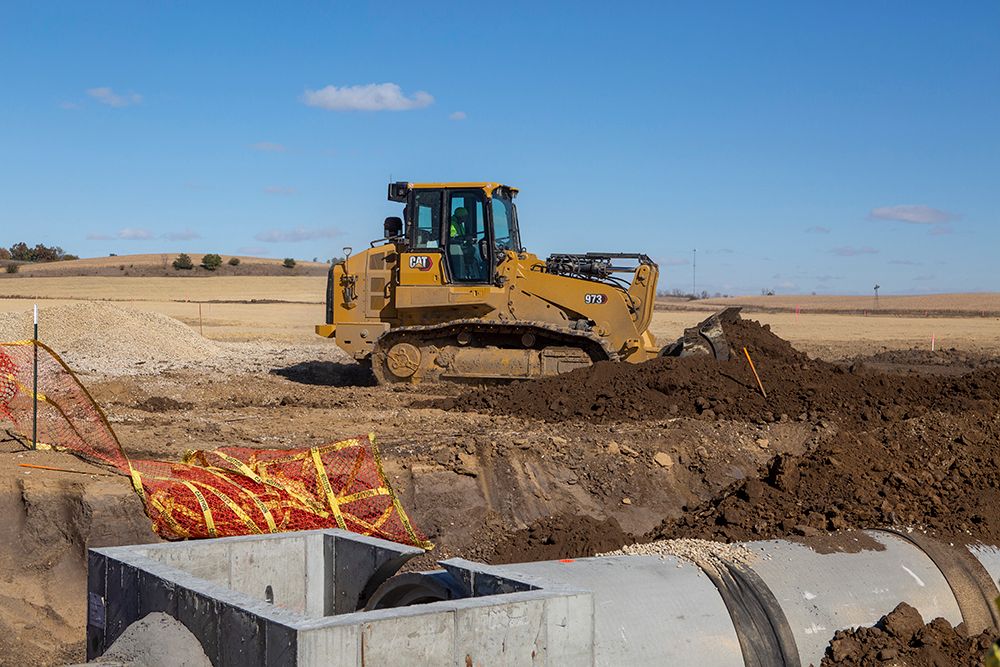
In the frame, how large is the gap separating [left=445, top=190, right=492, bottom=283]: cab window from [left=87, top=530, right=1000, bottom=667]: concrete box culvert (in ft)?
35.9

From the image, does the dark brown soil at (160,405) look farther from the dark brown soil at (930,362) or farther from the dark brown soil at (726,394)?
the dark brown soil at (930,362)

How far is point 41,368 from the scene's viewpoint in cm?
1698

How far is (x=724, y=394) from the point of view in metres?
14.1

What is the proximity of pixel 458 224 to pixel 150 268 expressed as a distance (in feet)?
186

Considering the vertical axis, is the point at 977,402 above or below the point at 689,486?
above

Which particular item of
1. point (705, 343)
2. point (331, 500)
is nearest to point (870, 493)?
point (331, 500)

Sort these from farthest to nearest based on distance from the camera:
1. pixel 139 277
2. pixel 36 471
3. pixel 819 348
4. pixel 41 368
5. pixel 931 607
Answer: pixel 139 277 < pixel 819 348 < pixel 41 368 < pixel 36 471 < pixel 931 607

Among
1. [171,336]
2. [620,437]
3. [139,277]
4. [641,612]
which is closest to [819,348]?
[171,336]

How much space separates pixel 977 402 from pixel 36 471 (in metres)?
10.3

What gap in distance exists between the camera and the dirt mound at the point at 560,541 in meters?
8.05

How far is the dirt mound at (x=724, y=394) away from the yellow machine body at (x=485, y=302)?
1.29 m

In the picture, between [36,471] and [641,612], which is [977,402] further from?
[36,471]

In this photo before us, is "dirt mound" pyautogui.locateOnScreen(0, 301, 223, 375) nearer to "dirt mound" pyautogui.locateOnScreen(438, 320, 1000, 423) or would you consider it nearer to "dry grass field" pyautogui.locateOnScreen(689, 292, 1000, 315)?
"dirt mound" pyautogui.locateOnScreen(438, 320, 1000, 423)

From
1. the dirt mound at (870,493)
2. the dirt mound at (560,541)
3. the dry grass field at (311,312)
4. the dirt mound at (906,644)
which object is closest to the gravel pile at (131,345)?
the dry grass field at (311,312)
